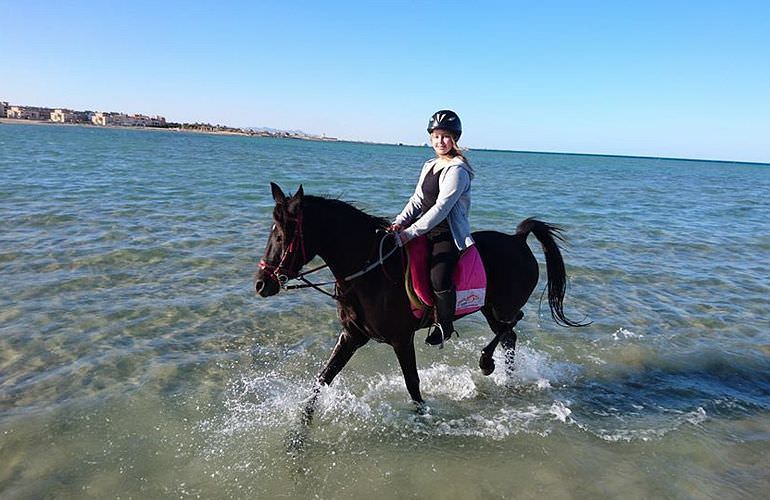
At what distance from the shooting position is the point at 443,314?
16.9 ft

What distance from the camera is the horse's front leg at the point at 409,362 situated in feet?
17.0

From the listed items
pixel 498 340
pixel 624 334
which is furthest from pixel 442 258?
pixel 624 334

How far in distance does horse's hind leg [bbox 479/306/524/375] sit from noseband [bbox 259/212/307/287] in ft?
9.26

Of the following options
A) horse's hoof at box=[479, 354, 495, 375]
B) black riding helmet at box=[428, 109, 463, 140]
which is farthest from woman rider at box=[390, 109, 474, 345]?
horse's hoof at box=[479, 354, 495, 375]

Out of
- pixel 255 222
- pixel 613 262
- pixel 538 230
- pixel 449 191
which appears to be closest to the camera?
pixel 449 191

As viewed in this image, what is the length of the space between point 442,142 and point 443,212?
763 millimetres

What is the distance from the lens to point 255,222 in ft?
53.3

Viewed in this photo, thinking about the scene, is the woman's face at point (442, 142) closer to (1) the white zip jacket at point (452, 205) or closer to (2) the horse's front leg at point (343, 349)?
(1) the white zip jacket at point (452, 205)

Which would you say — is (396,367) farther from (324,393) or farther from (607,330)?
(607,330)

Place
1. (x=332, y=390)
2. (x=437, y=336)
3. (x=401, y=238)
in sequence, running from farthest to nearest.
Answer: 1. (x=332, y=390)
2. (x=437, y=336)
3. (x=401, y=238)

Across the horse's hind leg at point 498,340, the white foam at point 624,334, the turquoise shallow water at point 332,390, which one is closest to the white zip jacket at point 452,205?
the horse's hind leg at point 498,340

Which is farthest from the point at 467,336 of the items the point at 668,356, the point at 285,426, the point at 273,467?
the point at 273,467

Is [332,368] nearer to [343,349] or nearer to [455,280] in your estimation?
[343,349]

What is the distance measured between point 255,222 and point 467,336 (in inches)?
401
